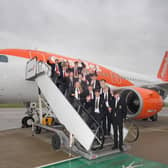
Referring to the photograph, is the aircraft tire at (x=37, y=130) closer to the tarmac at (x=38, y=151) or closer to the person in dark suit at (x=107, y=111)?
the tarmac at (x=38, y=151)

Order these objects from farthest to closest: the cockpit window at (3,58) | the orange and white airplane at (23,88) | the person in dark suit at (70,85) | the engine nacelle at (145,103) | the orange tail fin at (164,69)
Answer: the orange tail fin at (164,69) → the engine nacelle at (145,103) → the cockpit window at (3,58) → the orange and white airplane at (23,88) → the person in dark suit at (70,85)

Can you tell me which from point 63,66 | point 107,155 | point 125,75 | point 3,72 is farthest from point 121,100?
point 125,75

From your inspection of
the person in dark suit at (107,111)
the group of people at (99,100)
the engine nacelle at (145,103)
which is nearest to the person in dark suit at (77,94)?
the group of people at (99,100)

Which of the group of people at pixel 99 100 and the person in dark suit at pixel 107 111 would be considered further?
the person in dark suit at pixel 107 111

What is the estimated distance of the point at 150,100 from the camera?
7.73 metres

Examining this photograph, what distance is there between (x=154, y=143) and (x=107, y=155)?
2252 mm

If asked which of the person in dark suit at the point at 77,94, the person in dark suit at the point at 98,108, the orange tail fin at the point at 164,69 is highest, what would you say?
the orange tail fin at the point at 164,69

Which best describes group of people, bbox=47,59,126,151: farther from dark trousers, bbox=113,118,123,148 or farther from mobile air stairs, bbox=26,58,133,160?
mobile air stairs, bbox=26,58,133,160

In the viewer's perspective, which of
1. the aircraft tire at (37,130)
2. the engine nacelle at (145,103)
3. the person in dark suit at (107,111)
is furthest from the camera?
the engine nacelle at (145,103)

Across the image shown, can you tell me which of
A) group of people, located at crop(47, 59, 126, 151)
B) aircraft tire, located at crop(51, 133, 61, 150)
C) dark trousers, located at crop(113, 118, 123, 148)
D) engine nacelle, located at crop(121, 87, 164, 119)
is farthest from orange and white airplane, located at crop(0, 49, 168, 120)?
dark trousers, located at crop(113, 118, 123, 148)

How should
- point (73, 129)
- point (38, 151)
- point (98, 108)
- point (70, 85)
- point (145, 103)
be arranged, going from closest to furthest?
point (73, 129) → point (98, 108) → point (38, 151) → point (70, 85) → point (145, 103)

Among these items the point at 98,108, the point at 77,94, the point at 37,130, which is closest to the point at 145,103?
the point at 98,108

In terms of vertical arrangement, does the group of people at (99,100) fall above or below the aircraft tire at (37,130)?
above

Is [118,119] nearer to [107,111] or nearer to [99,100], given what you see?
[107,111]
